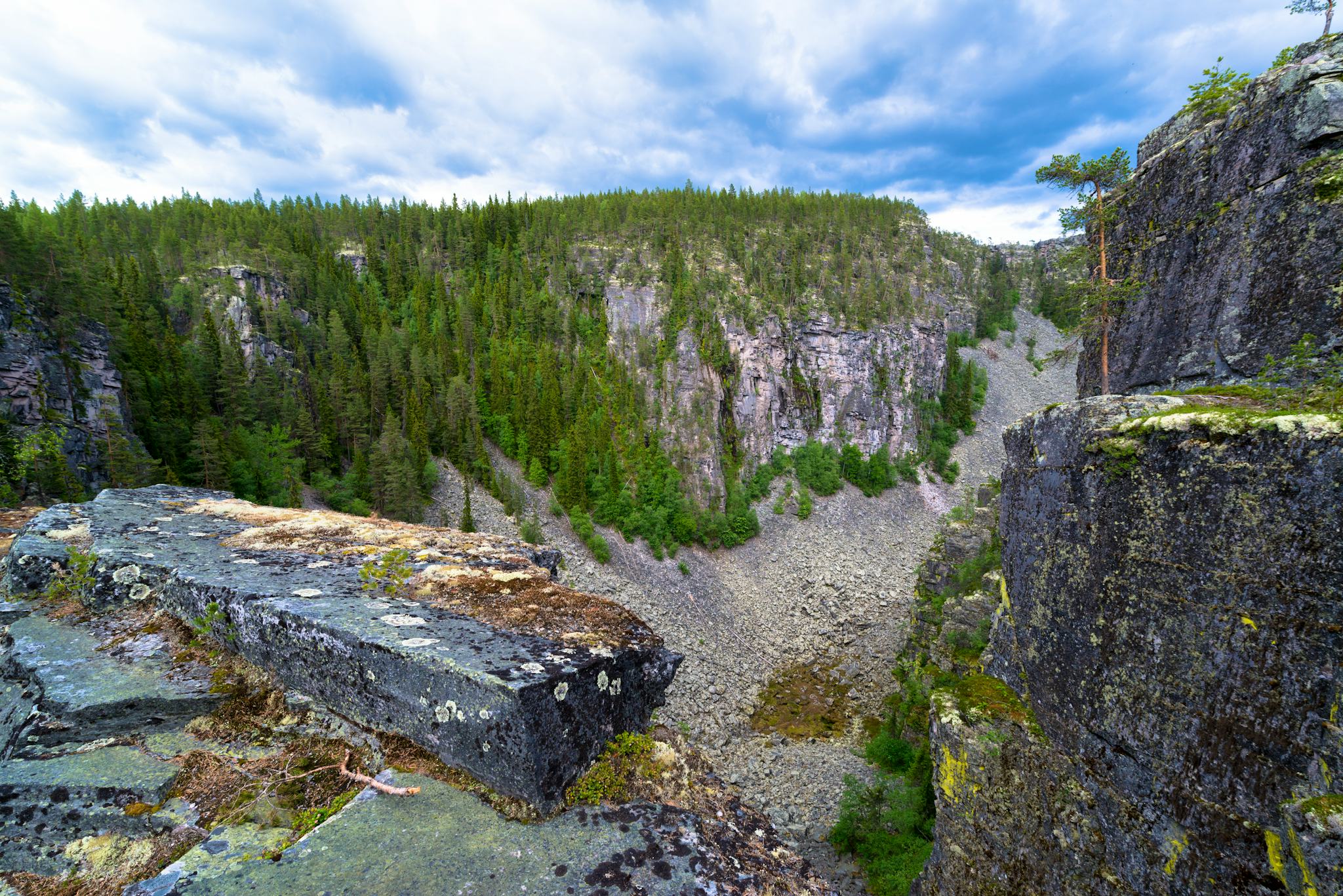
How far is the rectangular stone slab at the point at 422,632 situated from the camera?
10.2 feet

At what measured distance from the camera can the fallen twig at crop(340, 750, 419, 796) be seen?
2984 mm

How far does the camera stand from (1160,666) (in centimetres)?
607

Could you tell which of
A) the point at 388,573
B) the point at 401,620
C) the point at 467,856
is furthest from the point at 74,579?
the point at 467,856

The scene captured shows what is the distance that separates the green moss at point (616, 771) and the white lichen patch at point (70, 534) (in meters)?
7.14

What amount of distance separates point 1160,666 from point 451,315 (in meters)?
70.2

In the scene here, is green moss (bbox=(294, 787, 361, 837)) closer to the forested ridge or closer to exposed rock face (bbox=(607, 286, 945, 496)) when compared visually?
the forested ridge

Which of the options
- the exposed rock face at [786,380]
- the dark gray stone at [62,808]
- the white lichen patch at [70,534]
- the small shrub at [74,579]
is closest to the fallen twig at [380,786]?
the dark gray stone at [62,808]

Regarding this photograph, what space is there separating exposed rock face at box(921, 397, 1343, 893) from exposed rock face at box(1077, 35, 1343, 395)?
176 centimetres

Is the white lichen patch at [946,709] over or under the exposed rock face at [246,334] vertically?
under

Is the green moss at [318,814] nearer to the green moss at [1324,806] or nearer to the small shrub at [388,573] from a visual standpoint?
the small shrub at [388,573]

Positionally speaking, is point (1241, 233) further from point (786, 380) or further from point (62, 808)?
point (786, 380)

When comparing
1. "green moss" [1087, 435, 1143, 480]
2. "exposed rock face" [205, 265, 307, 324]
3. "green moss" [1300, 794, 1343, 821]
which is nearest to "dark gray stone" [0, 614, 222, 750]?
"green moss" [1300, 794, 1343, 821]

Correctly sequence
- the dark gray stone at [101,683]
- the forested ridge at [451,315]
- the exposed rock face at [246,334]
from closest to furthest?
1. the dark gray stone at [101,683]
2. the forested ridge at [451,315]
3. the exposed rock face at [246,334]

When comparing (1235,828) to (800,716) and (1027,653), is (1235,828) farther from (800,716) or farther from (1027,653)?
(800,716)
